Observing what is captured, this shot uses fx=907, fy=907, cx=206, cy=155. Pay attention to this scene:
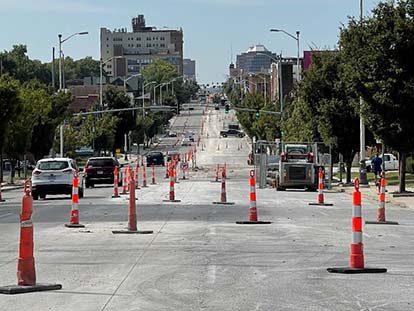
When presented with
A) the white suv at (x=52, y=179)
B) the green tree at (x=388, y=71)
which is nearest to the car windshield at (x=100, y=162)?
the white suv at (x=52, y=179)

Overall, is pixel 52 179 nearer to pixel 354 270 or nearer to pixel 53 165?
pixel 53 165

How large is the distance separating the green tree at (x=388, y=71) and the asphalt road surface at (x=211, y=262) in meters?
8.70

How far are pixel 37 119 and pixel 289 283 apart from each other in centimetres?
5244

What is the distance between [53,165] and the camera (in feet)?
120

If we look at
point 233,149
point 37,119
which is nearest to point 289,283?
point 37,119

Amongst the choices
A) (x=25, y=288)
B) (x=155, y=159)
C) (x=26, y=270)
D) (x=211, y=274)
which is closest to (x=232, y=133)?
(x=155, y=159)

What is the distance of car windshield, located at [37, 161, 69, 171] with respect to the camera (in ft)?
119

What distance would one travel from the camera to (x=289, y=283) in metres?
12.7

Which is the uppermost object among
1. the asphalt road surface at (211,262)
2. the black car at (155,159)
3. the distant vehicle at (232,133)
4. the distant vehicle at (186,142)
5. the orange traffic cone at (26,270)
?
the distant vehicle at (232,133)

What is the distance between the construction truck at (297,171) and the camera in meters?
43.8

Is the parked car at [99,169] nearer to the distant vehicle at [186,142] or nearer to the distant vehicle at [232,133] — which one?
the distant vehicle at [186,142]

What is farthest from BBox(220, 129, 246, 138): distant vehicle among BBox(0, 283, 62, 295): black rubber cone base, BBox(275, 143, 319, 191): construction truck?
BBox(0, 283, 62, 295): black rubber cone base

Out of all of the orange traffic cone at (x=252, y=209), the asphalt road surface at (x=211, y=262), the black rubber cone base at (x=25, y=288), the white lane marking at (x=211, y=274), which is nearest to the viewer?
the asphalt road surface at (x=211, y=262)

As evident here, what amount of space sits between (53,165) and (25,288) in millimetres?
25000
